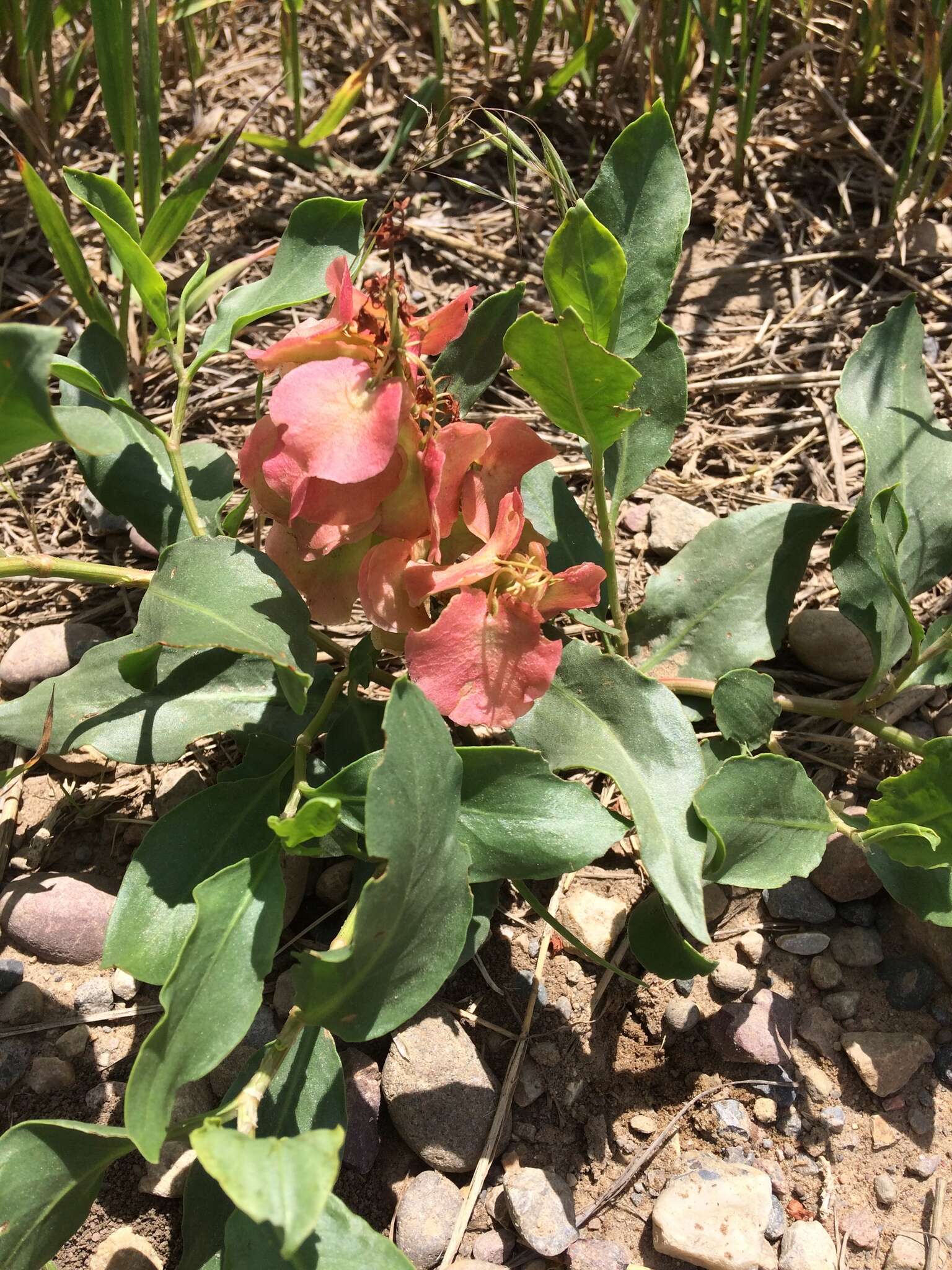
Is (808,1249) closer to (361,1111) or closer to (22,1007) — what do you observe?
(361,1111)

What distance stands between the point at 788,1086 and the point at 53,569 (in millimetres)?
1080

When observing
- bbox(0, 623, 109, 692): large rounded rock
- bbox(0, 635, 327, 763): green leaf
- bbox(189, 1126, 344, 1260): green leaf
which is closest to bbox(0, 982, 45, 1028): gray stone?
bbox(0, 635, 327, 763): green leaf

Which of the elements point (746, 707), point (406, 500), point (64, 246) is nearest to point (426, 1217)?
point (746, 707)

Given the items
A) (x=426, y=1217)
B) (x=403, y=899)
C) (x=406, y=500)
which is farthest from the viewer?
(x=426, y=1217)

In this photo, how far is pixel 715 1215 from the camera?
121 cm

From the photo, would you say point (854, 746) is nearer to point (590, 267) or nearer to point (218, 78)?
point (590, 267)

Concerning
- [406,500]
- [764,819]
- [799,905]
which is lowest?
[799,905]

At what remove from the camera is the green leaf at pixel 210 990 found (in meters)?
0.97

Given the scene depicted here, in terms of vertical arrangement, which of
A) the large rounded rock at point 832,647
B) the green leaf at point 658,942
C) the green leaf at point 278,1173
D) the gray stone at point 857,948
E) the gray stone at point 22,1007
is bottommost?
the gray stone at point 22,1007

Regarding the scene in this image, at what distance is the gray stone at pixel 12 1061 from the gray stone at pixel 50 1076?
12 millimetres

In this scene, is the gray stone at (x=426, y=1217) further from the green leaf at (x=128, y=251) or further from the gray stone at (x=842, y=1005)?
the green leaf at (x=128, y=251)

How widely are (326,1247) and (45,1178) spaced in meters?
0.28

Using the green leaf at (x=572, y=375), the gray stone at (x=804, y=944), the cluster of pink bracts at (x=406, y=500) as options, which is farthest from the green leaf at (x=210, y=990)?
the gray stone at (x=804, y=944)

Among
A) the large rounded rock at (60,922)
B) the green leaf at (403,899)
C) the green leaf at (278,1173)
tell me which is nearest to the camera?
the green leaf at (278,1173)
